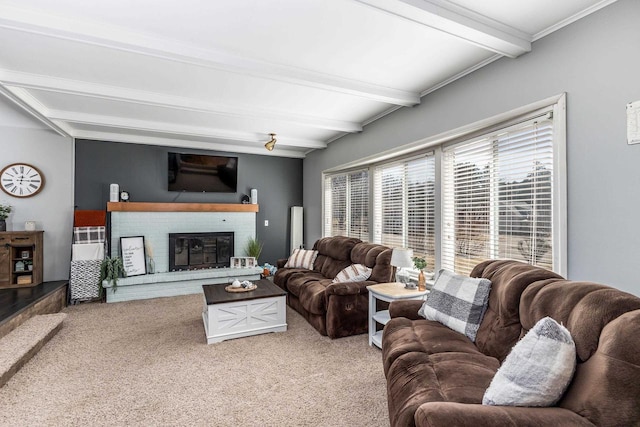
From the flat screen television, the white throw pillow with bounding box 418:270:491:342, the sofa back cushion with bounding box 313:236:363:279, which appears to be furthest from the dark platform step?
the white throw pillow with bounding box 418:270:491:342

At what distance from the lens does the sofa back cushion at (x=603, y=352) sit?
1.08 m

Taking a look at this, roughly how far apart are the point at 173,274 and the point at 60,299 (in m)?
1.42

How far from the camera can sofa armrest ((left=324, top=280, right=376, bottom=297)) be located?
3.24 m

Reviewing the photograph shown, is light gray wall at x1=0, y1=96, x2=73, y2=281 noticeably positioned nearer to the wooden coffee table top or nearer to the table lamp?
the wooden coffee table top

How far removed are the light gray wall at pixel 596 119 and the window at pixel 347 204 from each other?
103 inches

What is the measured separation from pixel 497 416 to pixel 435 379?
0.47 metres

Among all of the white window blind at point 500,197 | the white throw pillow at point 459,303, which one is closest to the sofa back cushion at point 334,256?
the white window blind at point 500,197

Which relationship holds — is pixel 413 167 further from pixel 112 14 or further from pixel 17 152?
pixel 17 152

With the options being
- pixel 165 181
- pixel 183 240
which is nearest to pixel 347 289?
pixel 183 240

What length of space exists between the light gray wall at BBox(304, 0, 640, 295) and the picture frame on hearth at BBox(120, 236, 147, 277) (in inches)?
208

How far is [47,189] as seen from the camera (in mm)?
4750

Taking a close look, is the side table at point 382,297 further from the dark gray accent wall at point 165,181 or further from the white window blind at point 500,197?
the dark gray accent wall at point 165,181

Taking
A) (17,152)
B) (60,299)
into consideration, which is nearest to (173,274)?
(60,299)

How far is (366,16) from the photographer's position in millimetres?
2090
